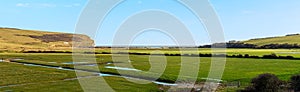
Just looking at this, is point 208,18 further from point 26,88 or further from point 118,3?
point 26,88

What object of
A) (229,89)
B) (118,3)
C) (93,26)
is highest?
(118,3)

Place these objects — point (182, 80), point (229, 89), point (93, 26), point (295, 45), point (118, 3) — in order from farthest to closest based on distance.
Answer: point (295, 45) < point (182, 80) < point (229, 89) < point (118, 3) < point (93, 26)

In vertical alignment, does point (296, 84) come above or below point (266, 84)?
below

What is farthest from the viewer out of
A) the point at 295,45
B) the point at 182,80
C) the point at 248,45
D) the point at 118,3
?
the point at 248,45

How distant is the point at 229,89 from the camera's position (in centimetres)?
3806

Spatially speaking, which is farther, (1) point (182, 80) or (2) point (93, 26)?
(1) point (182, 80)

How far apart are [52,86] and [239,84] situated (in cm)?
2323

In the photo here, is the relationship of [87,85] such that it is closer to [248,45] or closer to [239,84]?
[239,84]

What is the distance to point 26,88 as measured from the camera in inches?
1439

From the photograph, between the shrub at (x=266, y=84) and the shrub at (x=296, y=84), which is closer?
the shrub at (x=266, y=84)

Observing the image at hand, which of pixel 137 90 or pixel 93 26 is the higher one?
pixel 93 26

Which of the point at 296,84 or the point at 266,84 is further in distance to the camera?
the point at 296,84

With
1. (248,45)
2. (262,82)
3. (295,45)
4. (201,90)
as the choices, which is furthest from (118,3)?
(248,45)

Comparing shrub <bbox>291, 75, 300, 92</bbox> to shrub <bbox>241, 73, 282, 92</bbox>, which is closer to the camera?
shrub <bbox>241, 73, 282, 92</bbox>
